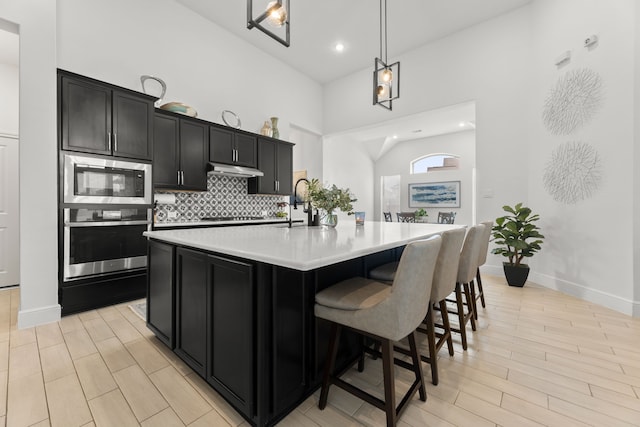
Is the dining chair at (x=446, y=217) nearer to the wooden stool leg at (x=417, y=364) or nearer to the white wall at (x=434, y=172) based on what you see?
the white wall at (x=434, y=172)

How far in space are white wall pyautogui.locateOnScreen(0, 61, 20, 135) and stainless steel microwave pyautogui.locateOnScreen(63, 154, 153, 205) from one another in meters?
2.26

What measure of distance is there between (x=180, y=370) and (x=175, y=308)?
375mm

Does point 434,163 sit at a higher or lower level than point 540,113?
higher

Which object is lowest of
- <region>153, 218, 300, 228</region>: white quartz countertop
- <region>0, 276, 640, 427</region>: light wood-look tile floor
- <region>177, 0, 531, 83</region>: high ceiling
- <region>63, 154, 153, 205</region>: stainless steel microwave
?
<region>0, 276, 640, 427</region>: light wood-look tile floor

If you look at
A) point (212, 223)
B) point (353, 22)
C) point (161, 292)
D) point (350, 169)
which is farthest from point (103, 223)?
point (350, 169)

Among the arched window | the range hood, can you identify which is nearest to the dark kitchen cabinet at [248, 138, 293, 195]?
the range hood

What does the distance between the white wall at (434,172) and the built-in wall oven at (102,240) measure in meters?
8.48

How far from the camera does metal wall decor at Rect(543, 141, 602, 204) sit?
122 inches

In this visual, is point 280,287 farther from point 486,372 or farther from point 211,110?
point 211,110

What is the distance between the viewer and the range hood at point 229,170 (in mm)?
3799

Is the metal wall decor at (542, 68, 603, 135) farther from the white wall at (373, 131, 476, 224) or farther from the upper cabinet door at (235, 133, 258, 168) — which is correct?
the white wall at (373, 131, 476, 224)

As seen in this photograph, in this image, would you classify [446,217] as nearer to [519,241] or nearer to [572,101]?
[519,241]

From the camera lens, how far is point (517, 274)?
353 centimetres

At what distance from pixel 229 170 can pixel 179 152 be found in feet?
2.19
